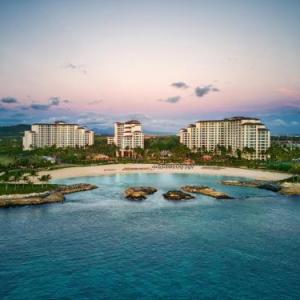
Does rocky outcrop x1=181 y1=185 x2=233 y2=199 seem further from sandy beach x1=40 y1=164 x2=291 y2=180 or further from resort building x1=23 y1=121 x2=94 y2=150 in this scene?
resort building x1=23 y1=121 x2=94 y2=150

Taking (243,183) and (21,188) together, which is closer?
(21,188)

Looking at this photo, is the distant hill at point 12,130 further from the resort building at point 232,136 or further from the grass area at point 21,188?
the grass area at point 21,188

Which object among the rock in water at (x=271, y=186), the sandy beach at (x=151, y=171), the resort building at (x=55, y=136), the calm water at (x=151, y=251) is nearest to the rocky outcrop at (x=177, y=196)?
the calm water at (x=151, y=251)

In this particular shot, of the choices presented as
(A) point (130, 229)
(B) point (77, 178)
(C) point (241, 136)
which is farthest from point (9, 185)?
(C) point (241, 136)

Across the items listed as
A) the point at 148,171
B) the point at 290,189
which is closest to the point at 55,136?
the point at 148,171

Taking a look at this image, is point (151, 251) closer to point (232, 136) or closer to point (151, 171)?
point (151, 171)

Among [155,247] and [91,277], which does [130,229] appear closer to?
[155,247]

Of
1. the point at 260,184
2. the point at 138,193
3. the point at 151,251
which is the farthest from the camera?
the point at 260,184
